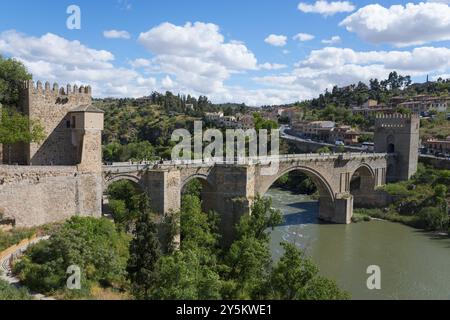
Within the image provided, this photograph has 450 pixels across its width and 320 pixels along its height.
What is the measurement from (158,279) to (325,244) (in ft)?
57.8

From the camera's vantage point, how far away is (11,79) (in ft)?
70.2

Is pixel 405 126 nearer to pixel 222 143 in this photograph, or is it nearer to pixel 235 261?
pixel 222 143

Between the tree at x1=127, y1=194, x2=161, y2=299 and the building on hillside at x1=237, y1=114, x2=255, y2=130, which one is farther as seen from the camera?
the building on hillside at x1=237, y1=114, x2=255, y2=130

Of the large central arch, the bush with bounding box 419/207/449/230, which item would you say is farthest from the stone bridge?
the bush with bounding box 419/207/449/230

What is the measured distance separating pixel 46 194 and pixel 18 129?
3133 millimetres

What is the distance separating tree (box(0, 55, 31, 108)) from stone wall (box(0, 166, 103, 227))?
4295 millimetres

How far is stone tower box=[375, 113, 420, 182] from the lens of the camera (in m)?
43.7

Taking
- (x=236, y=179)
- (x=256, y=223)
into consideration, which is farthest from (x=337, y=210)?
(x=256, y=223)

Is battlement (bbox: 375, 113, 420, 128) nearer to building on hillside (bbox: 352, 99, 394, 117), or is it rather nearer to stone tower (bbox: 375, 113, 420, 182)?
stone tower (bbox: 375, 113, 420, 182)

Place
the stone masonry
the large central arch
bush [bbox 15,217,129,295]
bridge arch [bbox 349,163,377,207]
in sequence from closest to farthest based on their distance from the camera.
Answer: bush [bbox 15,217,129,295] < the stone masonry < the large central arch < bridge arch [bbox 349,163,377,207]

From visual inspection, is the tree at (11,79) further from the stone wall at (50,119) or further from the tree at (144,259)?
the tree at (144,259)

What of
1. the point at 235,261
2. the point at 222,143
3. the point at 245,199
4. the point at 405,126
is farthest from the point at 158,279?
the point at 222,143

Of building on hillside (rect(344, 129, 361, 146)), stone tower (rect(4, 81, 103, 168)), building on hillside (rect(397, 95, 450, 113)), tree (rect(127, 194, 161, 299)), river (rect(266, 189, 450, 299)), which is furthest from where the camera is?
building on hillside (rect(397, 95, 450, 113))

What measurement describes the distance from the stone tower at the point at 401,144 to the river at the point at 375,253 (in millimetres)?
9320
